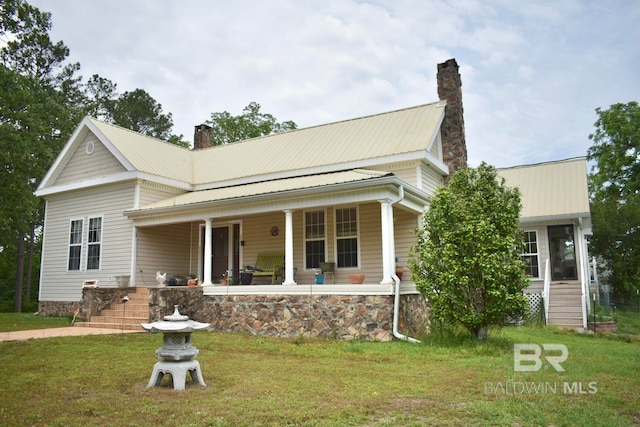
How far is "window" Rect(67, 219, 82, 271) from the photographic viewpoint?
16.2 metres

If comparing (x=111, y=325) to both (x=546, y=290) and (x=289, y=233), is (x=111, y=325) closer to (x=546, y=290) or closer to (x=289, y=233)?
(x=289, y=233)

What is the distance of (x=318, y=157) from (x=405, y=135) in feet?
8.77

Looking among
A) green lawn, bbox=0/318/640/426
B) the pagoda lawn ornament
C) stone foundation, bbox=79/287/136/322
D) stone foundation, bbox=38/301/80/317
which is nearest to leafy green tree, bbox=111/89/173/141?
stone foundation, bbox=38/301/80/317

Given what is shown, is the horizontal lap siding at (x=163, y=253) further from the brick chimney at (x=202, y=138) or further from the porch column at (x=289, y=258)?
the porch column at (x=289, y=258)

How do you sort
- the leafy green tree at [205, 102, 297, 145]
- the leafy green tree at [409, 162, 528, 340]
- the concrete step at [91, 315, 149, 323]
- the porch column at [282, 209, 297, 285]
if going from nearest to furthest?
the leafy green tree at [409, 162, 528, 340] → the porch column at [282, 209, 297, 285] → the concrete step at [91, 315, 149, 323] → the leafy green tree at [205, 102, 297, 145]

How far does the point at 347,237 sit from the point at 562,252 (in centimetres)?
752

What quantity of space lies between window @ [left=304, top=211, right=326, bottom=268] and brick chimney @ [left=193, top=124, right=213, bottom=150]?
8537 millimetres

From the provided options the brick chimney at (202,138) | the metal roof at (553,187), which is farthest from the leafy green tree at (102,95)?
the metal roof at (553,187)

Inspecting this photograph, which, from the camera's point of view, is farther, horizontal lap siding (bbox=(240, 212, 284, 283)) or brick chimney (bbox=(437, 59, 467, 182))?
brick chimney (bbox=(437, 59, 467, 182))

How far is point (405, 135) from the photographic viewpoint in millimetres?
14320

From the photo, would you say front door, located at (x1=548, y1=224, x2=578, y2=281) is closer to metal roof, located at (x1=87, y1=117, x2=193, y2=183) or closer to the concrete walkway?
metal roof, located at (x1=87, y1=117, x2=193, y2=183)

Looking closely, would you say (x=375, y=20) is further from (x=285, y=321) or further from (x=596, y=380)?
(x=596, y=380)

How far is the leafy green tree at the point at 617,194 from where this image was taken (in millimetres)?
22453

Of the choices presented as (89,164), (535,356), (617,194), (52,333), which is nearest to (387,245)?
(535,356)
